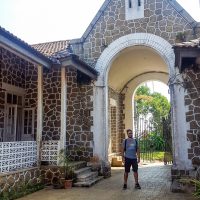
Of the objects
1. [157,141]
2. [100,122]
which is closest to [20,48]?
[100,122]

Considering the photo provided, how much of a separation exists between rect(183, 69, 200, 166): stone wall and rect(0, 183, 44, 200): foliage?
16.3 ft

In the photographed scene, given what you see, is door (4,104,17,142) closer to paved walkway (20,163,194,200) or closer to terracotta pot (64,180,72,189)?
paved walkway (20,163,194,200)

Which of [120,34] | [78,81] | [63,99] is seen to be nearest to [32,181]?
[63,99]

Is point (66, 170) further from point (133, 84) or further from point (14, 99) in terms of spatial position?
point (133, 84)

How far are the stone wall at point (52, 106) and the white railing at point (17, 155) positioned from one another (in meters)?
1.89

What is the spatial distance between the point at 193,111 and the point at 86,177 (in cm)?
413

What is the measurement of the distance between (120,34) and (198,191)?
6.95m

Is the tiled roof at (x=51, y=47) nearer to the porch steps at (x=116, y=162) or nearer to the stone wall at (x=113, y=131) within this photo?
the stone wall at (x=113, y=131)

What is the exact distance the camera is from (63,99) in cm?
952

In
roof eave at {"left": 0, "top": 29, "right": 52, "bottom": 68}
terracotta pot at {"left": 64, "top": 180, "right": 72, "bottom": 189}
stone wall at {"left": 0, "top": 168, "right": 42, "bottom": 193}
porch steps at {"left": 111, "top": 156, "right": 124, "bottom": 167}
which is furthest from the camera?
porch steps at {"left": 111, "top": 156, "right": 124, "bottom": 167}

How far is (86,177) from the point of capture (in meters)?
9.02

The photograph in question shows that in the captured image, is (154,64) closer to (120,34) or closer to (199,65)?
(120,34)

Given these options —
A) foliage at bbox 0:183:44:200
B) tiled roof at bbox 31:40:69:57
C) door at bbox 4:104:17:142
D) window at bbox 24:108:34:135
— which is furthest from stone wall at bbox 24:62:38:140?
foliage at bbox 0:183:44:200

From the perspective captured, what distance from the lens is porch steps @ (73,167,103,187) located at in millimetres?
8672
